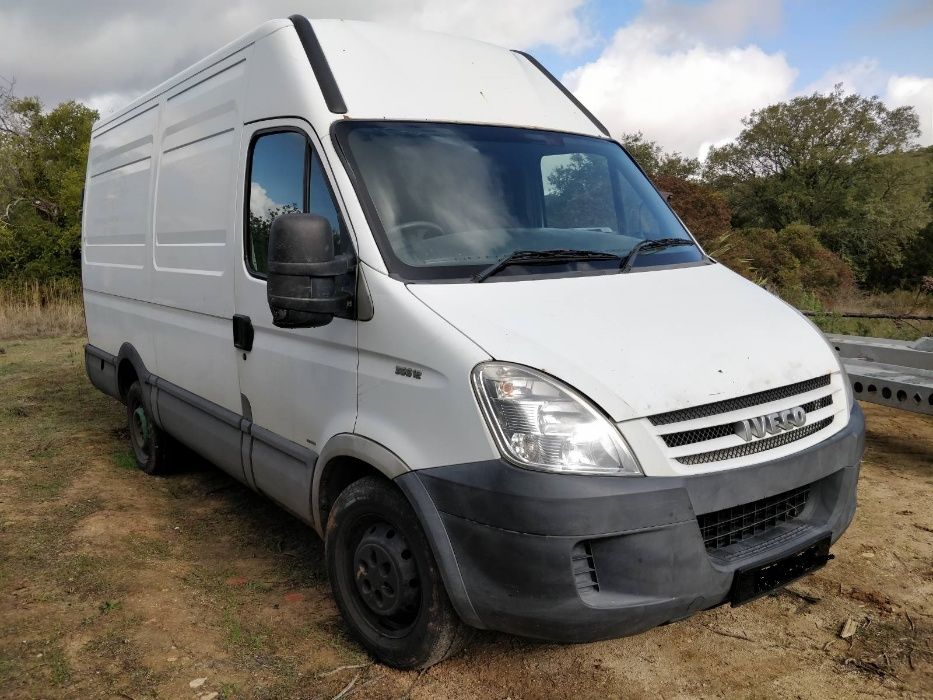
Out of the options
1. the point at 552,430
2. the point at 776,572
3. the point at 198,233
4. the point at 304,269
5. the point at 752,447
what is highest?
the point at 198,233

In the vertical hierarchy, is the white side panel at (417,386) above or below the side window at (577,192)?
below

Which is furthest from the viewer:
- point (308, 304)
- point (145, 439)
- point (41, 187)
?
point (41, 187)

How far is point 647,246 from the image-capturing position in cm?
353

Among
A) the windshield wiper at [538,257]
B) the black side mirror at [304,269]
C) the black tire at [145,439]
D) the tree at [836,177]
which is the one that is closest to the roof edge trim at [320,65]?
the black side mirror at [304,269]

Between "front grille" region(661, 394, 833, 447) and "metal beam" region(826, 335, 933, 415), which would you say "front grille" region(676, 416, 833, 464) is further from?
"metal beam" region(826, 335, 933, 415)

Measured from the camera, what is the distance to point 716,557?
2.67 metres

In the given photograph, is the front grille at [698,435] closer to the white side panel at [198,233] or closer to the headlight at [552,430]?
the headlight at [552,430]

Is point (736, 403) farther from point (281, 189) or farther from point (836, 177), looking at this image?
point (836, 177)

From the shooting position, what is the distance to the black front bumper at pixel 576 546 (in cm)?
243

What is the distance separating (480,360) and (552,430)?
0.32 meters

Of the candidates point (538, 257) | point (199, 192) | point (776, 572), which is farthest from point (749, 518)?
point (199, 192)

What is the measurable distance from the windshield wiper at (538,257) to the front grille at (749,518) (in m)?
1.13

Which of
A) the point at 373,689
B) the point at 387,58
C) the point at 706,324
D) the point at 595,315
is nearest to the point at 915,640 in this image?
the point at 706,324

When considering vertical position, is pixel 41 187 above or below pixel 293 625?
above
